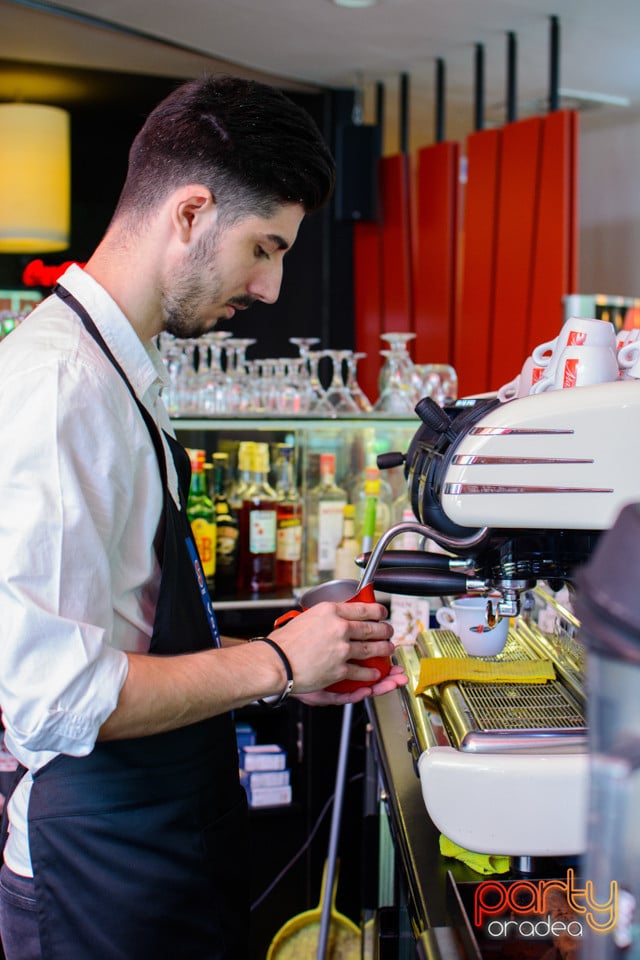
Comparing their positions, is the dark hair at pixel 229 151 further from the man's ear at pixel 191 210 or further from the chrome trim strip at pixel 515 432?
the chrome trim strip at pixel 515 432

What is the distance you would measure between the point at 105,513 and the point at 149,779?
38 cm

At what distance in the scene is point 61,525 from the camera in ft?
3.45

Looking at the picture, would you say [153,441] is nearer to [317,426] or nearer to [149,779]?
[149,779]

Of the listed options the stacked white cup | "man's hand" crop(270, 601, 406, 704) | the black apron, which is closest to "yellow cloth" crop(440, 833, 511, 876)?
"man's hand" crop(270, 601, 406, 704)

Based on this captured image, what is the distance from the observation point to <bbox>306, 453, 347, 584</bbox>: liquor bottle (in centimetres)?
276

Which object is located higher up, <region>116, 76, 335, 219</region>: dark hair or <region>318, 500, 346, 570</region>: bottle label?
<region>116, 76, 335, 219</region>: dark hair

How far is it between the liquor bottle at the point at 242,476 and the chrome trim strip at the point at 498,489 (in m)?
1.54

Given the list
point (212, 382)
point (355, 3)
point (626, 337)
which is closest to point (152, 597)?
point (626, 337)

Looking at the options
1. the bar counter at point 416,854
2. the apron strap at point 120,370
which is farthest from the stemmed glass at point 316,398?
the apron strap at point 120,370

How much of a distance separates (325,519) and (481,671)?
1.34 metres

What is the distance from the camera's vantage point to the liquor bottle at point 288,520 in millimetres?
2754

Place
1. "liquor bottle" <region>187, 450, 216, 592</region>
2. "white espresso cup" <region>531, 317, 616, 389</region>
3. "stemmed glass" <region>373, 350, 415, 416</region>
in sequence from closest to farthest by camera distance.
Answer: "white espresso cup" <region>531, 317, 616, 389</region>
"liquor bottle" <region>187, 450, 216, 592</region>
"stemmed glass" <region>373, 350, 415, 416</region>

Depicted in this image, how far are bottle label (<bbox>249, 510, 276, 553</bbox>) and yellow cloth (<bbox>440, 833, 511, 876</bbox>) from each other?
1.56 m

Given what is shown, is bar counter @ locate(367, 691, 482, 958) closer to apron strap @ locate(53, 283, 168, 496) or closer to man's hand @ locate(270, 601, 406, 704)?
man's hand @ locate(270, 601, 406, 704)
